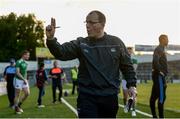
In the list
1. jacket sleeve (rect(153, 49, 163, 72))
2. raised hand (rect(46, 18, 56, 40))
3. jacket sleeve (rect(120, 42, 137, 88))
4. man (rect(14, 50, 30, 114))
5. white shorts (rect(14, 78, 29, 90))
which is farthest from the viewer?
white shorts (rect(14, 78, 29, 90))

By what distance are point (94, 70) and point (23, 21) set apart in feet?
374

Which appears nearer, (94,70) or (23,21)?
(94,70)

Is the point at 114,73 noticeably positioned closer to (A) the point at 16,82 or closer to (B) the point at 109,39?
(B) the point at 109,39

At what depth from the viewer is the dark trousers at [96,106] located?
25.1 feet

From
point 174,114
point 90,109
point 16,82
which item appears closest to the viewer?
point 90,109

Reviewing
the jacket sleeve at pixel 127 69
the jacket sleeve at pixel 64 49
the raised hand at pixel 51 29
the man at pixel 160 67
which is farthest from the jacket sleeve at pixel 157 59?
the raised hand at pixel 51 29

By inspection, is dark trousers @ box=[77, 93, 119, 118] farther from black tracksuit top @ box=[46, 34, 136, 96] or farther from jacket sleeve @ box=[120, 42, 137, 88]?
jacket sleeve @ box=[120, 42, 137, 88]

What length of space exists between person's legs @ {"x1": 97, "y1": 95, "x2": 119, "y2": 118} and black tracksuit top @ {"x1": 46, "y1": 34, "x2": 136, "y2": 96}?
6cm

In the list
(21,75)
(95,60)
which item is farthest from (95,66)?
(21,75)

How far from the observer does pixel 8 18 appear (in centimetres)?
11994

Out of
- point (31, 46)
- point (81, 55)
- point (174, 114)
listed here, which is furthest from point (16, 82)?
point (31, 46)

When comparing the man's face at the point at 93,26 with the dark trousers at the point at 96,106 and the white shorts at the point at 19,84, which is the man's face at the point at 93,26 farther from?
the white shorts at the point at 19,84

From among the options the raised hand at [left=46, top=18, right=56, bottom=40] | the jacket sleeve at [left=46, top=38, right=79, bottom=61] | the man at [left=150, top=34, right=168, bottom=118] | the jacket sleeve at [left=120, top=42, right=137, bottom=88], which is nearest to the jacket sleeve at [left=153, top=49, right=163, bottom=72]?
the man at [left=150, top=34, right=168, bottom=118]

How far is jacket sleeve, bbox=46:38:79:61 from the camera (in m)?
7.57
